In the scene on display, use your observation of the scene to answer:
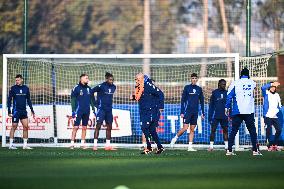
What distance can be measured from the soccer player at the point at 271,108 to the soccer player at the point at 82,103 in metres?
4.39

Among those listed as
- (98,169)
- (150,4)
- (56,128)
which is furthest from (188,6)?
(98,169)

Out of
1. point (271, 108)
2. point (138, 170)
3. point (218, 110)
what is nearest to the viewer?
point (138, 170)

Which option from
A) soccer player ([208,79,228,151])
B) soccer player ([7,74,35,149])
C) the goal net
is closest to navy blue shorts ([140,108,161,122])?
soccer player ([208,79,228,151])

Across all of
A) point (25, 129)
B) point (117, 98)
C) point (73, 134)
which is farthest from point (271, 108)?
point (25, 129)

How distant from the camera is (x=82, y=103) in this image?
85.7ft

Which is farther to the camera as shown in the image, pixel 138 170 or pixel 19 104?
pixel 19 104

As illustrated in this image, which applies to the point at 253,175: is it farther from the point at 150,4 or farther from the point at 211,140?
the point at 150,4

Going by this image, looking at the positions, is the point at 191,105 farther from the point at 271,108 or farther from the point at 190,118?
the point at 271,108

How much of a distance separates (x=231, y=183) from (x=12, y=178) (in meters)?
3.33

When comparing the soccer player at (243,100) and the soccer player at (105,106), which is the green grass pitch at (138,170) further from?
the soccer player at (105,106)

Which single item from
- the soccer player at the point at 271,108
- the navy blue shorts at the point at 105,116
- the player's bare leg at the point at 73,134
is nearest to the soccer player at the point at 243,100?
the soccer player at the point at 271,108

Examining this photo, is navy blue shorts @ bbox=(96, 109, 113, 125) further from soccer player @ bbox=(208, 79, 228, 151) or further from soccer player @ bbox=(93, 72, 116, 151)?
soccer player @ bbox=(208, 79, 228, 151)

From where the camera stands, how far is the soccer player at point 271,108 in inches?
1021

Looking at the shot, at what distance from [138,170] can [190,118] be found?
27.1ft
